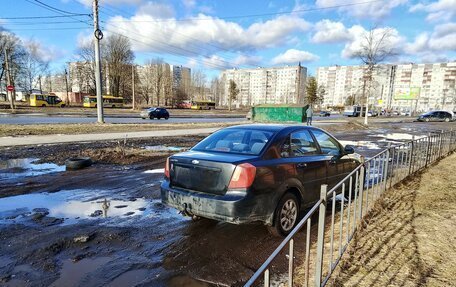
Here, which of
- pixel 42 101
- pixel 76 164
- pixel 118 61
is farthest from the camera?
pixel 118 61

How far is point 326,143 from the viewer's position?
5.66 m

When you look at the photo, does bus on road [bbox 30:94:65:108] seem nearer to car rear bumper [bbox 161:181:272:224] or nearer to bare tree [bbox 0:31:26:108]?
bare tree [bbox 0:31:26:108]

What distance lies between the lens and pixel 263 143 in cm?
446

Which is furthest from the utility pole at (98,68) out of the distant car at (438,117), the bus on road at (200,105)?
the bus on road at (200,105)

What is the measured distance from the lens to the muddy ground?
3.33m

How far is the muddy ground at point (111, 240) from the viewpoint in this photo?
3332mm

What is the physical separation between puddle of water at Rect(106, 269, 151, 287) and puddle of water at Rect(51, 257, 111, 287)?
0.36 metres

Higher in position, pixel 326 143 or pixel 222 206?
pixel 326 143

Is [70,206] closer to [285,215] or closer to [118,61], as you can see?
[285,215]

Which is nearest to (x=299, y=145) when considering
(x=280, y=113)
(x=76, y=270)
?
(x=76, y=270)

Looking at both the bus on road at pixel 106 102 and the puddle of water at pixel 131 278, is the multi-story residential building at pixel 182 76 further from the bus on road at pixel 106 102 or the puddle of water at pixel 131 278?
the puddle of water at pixel 131 278

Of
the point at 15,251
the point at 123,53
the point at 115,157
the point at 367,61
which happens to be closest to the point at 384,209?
Answer: the point at 15,251

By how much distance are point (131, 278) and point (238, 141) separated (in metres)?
2.41

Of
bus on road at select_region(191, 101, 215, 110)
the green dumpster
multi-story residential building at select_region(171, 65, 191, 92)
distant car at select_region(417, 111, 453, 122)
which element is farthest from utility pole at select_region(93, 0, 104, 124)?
multi-story residential building at select_region(171, 65, 191, 92)
